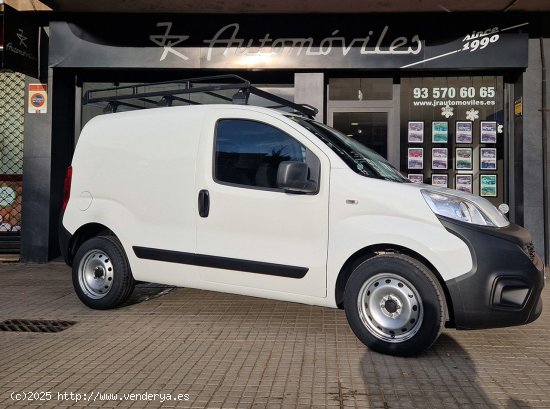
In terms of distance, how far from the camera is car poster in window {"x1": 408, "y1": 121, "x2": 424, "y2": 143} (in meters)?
9.38

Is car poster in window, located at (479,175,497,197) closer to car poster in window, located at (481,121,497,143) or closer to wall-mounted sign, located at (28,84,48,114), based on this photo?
car poster in window, located at (481,121,497,143)

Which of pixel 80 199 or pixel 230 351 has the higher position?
pixel 80 199

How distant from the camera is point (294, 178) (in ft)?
14.0

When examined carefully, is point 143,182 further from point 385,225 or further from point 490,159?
point 490,159

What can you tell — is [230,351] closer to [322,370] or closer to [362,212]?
[322,370]

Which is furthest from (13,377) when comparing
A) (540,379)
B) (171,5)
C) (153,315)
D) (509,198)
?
(509,198)

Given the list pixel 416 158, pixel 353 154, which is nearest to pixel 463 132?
pixel 416 158

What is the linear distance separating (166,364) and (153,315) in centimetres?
160

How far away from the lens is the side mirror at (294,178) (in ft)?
13.9

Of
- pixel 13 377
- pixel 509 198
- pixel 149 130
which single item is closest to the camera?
pixel 13 377

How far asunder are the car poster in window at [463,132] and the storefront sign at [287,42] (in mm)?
1055

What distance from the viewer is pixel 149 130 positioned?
17.1 feet

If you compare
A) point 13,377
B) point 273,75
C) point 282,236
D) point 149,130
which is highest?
point 273,75

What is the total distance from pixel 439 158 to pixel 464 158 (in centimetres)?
43
